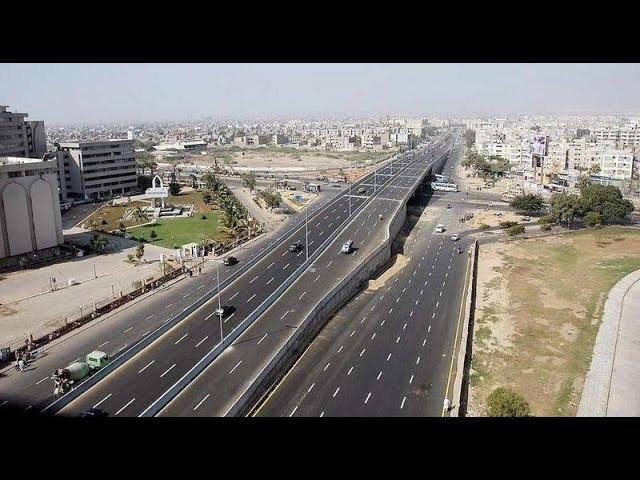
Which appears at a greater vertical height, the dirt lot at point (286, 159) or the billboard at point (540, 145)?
the billboard at point (540, 145)

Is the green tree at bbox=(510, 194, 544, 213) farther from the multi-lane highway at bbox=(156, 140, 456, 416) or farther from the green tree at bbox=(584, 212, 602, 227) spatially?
the multi-lane highway at bbox=(156, 140, 456, 416)

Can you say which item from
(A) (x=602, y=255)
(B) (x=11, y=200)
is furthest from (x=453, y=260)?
(B) (x=11, y=200)

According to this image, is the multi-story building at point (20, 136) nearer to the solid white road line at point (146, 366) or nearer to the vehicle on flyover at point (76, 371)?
the vehicle on flyover at point (76, 371)

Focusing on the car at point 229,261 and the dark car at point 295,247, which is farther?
the dark car at point 295,247

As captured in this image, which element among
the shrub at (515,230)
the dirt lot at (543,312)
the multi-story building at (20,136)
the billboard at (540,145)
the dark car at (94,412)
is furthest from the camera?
the billboard at (540,145)

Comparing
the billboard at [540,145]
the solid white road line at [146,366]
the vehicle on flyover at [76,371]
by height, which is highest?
the billboard at [540,145]

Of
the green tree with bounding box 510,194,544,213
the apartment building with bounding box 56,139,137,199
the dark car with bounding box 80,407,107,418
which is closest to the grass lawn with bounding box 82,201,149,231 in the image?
the apartment building with bounding box 56,139,137,199

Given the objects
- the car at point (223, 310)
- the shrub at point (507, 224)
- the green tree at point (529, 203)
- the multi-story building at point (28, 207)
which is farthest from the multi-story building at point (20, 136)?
the green tree at point (529, 203)
